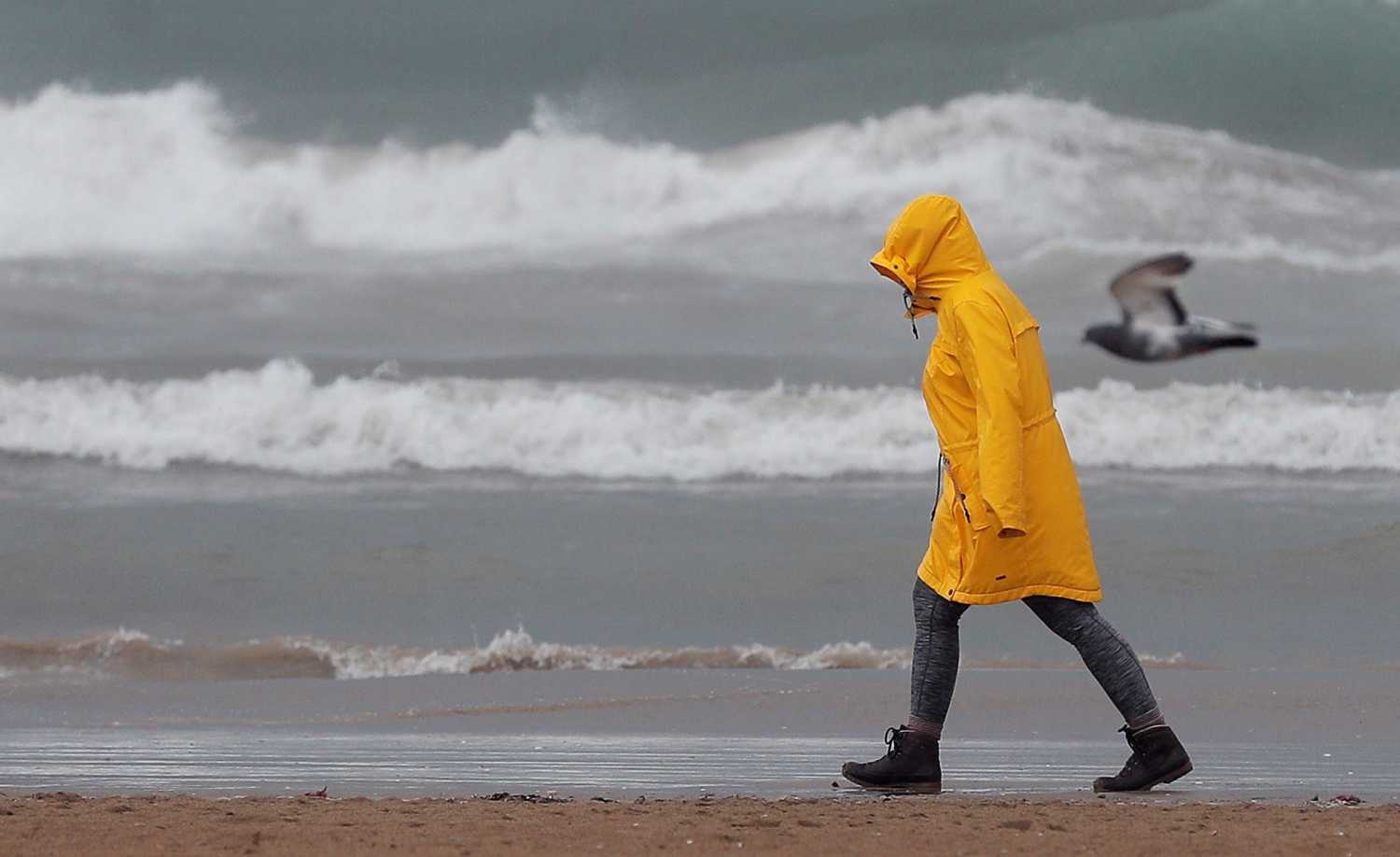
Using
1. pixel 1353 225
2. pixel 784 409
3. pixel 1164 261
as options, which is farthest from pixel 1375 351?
pixel 1164 261

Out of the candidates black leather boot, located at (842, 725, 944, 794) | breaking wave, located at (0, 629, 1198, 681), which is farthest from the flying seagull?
breaking wave, located at (0, 629, 1198, 681)

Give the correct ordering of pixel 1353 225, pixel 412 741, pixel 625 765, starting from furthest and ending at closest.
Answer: pixel 1353 225
pixel 412 741
pixel 625 765

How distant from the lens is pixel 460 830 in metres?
3.70

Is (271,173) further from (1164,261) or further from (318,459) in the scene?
(1164,261)

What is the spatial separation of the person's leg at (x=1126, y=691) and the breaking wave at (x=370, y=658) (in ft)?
10.3

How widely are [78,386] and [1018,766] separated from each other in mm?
10473

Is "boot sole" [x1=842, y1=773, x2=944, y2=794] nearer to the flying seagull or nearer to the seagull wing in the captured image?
the flying seagull

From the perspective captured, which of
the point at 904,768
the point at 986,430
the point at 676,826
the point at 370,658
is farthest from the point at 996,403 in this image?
the point at 370,658

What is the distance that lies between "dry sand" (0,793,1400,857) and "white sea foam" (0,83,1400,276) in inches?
519

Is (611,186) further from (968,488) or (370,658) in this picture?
(968,488)

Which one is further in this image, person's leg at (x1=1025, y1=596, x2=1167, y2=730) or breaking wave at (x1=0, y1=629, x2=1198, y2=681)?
breaking wave at (x1=0, y1=629, x2=1198, y2=681)

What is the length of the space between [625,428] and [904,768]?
8513 millimetres

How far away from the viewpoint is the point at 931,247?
4.61 meters

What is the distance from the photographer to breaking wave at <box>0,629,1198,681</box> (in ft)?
25.7
